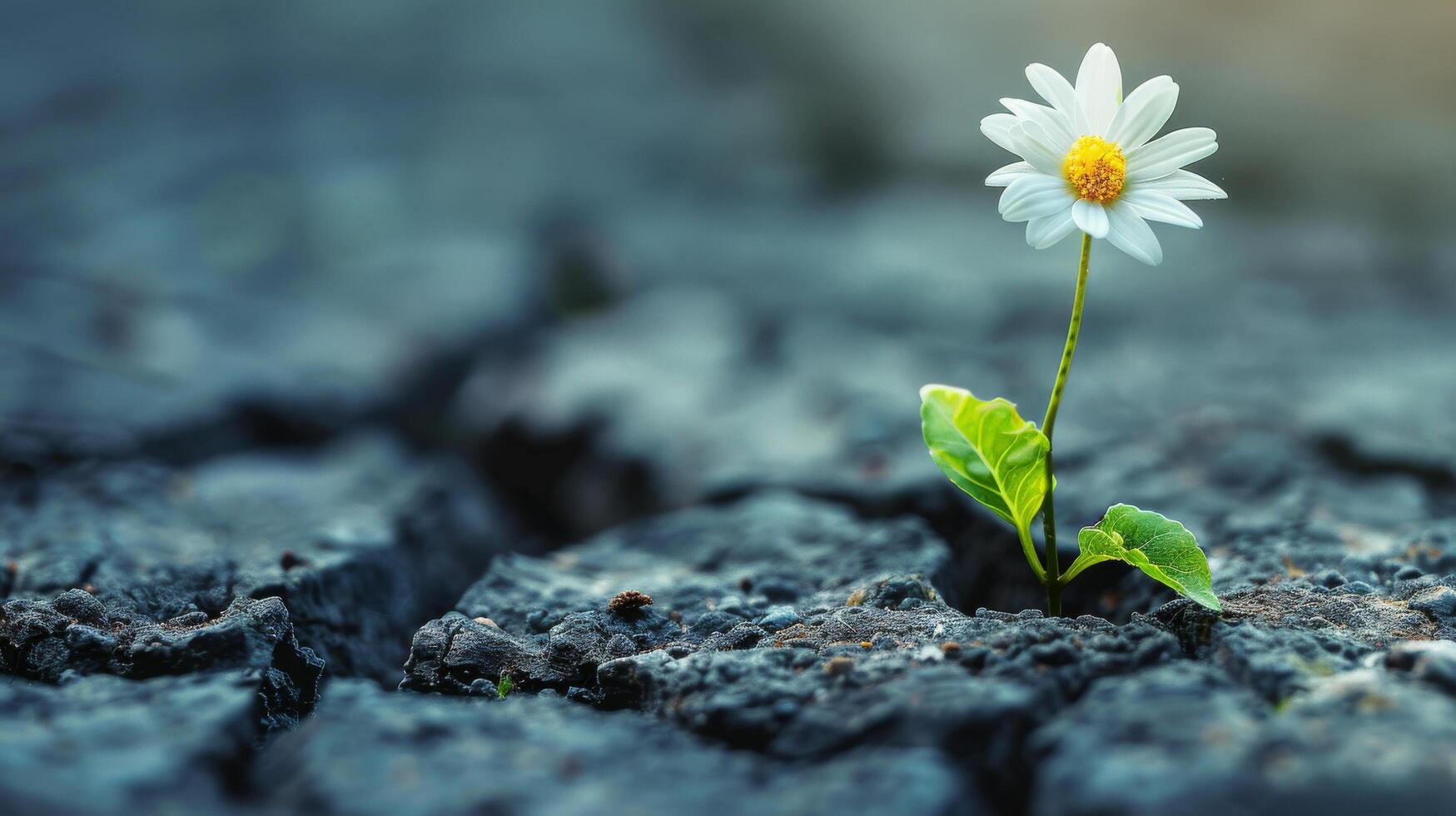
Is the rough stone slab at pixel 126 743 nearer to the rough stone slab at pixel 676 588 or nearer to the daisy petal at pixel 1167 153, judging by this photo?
the rough stone slab at pixel 676 588

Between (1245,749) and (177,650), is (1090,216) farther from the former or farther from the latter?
(177,650)

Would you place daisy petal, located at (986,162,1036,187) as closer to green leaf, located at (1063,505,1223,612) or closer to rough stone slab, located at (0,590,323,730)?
green leaf, located at (1063,505,1223,612)

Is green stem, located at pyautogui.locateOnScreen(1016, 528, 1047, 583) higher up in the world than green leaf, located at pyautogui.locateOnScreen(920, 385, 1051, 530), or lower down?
lower down

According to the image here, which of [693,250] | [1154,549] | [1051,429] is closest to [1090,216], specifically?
[1051,429]

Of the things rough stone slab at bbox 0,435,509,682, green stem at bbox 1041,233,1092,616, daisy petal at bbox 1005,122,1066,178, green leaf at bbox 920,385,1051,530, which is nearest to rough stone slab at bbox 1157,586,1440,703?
green stem at bbox 1041,233,1092,616

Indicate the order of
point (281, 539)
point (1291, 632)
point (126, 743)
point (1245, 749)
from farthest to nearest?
point (281, 539) < point (1291, 632) < point (126, 743) < point (1245, 749)

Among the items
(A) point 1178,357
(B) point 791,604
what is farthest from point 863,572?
(A) point 1178,357
